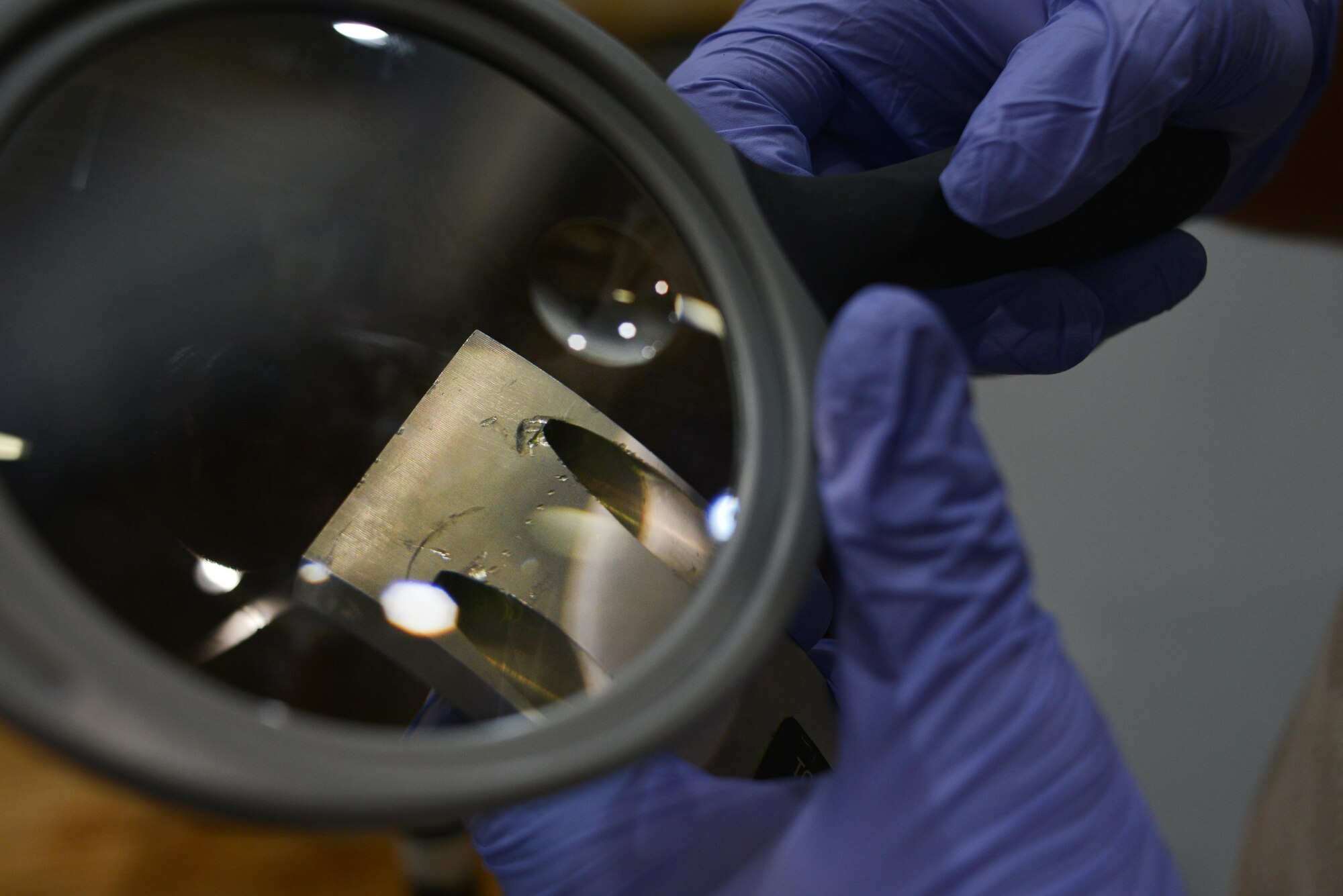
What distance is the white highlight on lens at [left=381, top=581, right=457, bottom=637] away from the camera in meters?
0.49

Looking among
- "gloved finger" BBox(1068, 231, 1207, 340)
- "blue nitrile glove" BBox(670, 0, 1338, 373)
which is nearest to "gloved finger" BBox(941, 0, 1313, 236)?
"blue nitrile glove" BBox(670, 0, 1338, 373)

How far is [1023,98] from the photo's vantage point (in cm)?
66

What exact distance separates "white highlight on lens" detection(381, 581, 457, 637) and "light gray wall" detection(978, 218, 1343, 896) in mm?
873

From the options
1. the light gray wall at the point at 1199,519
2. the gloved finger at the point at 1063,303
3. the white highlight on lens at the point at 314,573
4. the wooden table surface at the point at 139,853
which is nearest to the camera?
the white highlight on lens at the point at 314,573

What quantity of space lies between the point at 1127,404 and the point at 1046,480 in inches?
6.1

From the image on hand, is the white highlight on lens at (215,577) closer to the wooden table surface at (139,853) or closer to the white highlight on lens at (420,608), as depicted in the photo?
the white highlight on lens at (420,608)

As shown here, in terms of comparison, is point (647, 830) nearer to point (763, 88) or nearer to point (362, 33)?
point (362, 33)

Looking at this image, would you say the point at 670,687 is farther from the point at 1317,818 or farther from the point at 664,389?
the point at 1317,818

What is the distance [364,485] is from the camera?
1.74ft

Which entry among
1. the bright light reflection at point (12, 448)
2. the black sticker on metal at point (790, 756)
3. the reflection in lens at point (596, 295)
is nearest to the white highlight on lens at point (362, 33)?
the reflection in lens at point (596, 295)

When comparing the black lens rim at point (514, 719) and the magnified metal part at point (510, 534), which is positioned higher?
the black lens rim at point (514, 719)

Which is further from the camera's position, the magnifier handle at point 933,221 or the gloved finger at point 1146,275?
the gloved finger at point 1146,275

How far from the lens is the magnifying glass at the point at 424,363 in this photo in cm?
38

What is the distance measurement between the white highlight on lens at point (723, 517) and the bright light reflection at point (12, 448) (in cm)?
32
